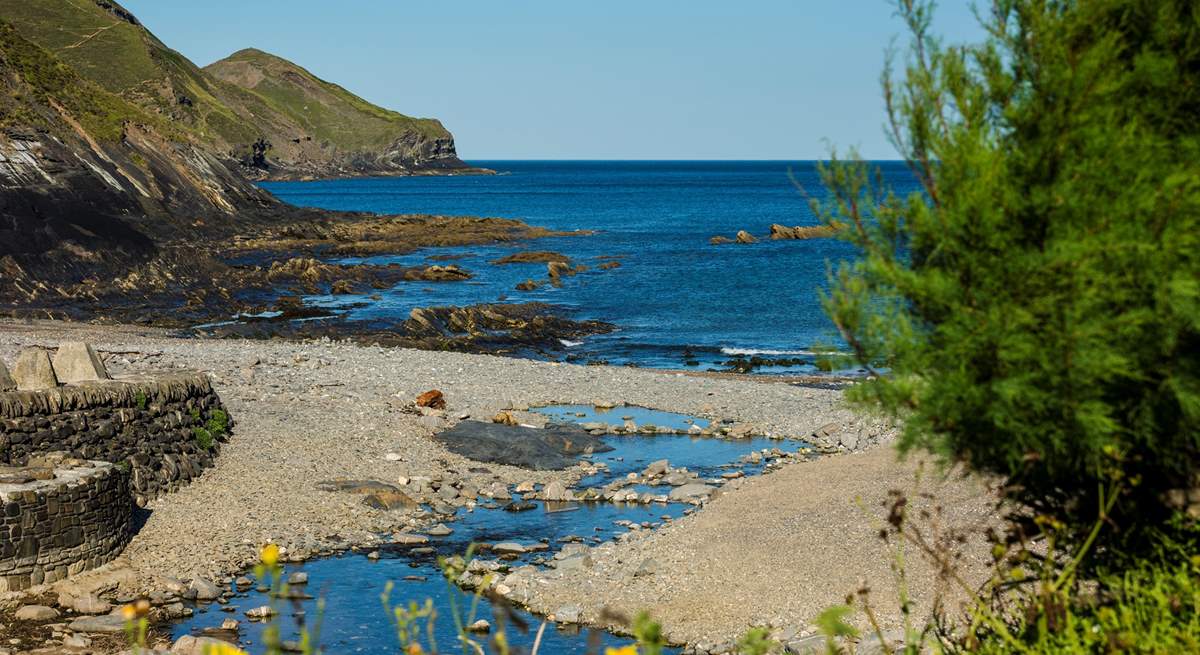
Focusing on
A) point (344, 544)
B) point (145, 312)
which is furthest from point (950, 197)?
point (145, 312)

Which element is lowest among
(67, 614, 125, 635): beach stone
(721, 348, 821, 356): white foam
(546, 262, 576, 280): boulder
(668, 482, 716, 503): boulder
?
(721, 348, 821, 356): white foam

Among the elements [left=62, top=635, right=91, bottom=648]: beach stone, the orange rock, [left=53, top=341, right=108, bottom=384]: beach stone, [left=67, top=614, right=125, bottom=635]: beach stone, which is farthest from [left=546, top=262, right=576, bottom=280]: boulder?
[left=62, top=635, right=91, bottom=648]: beach stone

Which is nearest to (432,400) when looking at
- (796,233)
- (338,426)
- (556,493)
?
(338,426)

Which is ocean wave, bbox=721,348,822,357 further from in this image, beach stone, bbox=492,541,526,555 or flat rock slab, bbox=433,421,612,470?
beach stone, bbox=492,541,526,555

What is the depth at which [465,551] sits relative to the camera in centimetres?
1697

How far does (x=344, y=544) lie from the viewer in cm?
1708

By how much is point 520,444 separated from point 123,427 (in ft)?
25.9

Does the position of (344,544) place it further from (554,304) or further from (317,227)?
(317,227)

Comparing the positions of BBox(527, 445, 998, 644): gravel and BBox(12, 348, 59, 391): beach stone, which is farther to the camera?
BBox(12, 348, 59, 391): beach stone

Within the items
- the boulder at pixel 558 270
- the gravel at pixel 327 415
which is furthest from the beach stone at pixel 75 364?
the boulder at pixel 558 270

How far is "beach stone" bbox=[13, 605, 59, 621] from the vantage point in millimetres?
13375

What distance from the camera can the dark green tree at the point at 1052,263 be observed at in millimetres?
6227

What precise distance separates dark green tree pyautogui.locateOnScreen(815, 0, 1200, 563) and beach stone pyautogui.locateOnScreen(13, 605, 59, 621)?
10.5m

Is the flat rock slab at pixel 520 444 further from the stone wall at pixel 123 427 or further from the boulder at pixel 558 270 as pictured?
the boulder at pixel 558 270
